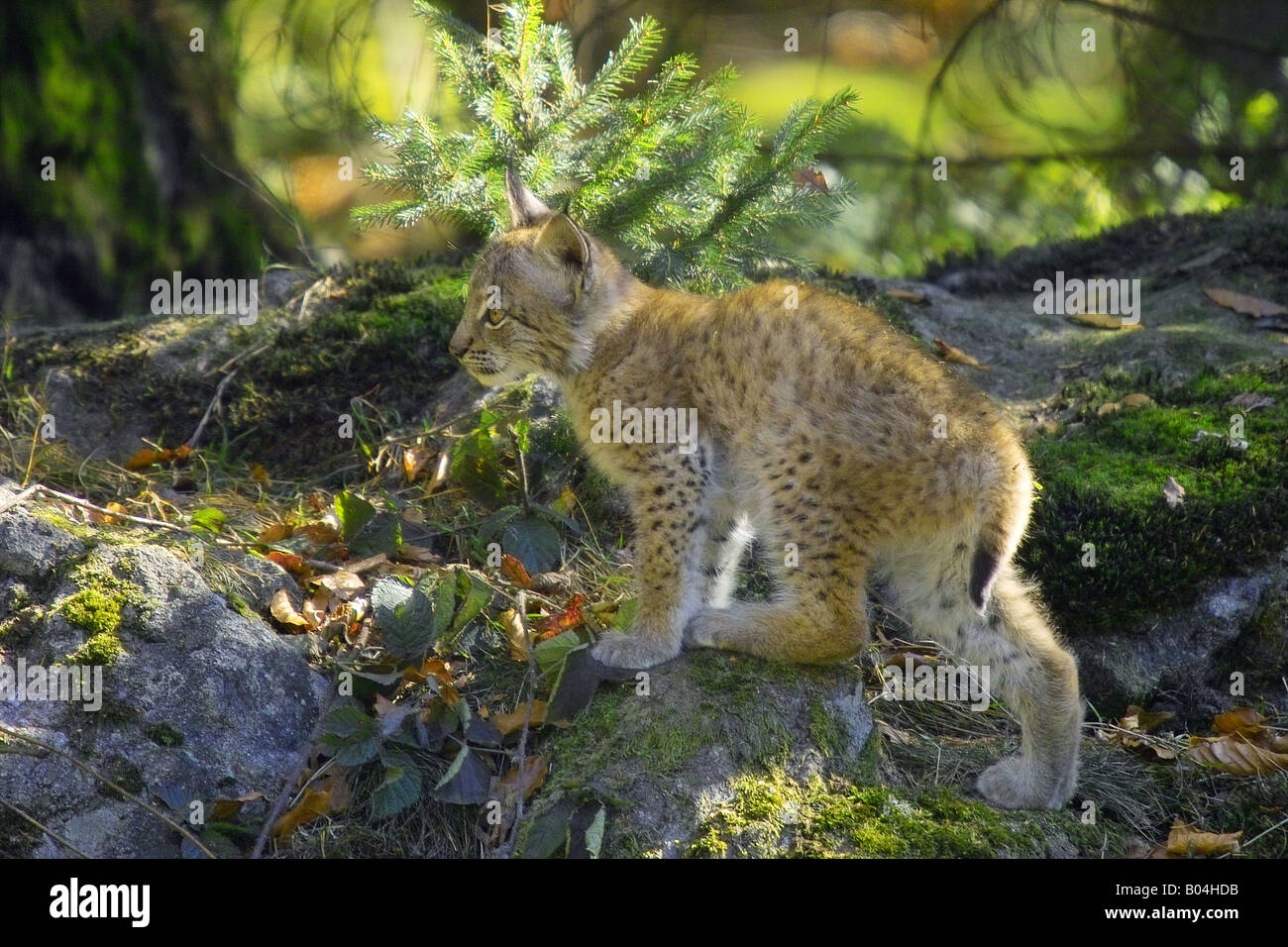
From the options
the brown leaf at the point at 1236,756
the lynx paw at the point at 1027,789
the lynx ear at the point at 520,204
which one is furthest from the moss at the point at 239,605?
the brown leaf at the point at 1236,756

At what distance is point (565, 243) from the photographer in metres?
4.49

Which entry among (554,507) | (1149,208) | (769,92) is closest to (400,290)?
(554,507)

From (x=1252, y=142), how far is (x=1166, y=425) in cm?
441

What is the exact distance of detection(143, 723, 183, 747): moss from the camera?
3.68 metres

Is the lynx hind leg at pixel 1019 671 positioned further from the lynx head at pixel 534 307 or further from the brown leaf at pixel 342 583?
the brown leaf at pixel 342 583

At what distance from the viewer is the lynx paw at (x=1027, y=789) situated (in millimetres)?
4059

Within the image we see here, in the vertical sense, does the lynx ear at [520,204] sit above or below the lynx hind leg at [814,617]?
above

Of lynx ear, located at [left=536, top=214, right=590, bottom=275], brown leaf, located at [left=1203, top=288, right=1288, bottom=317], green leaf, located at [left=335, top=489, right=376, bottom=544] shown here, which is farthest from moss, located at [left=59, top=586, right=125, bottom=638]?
brown leaf, located at [left=1203, top=288, right=1288, bottom=317]

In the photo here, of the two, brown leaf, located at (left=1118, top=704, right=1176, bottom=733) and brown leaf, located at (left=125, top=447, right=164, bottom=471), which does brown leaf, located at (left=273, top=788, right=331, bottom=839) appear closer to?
brown leaf, located at (left=125, top=447, right=164, bottom=471)

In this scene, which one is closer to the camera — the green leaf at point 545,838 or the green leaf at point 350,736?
the green leaf at point 545,838

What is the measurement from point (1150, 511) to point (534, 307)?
114 inches

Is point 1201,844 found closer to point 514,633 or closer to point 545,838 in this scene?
point 545,838

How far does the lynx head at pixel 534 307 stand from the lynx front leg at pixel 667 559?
2.39ft

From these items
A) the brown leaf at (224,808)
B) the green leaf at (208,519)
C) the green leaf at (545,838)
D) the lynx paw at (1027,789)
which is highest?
the green leaf at (208,519)
